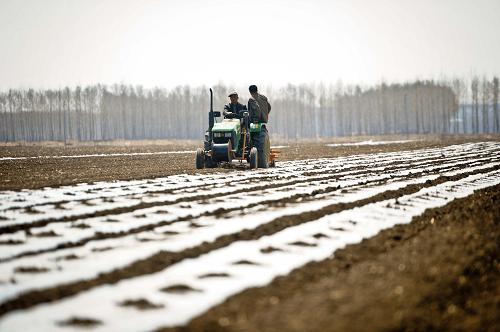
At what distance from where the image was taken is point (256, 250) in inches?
202

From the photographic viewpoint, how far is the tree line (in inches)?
3802

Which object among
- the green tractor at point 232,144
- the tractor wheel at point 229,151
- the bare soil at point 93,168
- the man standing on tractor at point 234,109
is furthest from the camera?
the man standing on tractor at point 234,109

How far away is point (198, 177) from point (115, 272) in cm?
838

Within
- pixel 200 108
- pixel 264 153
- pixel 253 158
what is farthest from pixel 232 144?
pixel 200 108

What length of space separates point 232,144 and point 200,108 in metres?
97.3

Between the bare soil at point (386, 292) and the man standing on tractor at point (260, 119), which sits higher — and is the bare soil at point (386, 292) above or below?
below

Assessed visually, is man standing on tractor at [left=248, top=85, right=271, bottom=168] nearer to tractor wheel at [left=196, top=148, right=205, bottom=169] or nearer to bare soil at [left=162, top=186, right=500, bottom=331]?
tractor wheel at [left=196, top=148, right=205, bottom=169]

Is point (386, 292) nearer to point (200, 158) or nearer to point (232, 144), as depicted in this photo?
point (232, 144)

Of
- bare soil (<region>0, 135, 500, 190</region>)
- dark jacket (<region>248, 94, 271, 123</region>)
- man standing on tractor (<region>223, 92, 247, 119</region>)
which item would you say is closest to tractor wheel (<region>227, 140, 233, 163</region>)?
bare soil (<region>0, 135, 500, 190</region>)

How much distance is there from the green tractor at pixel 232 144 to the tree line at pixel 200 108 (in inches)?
3228

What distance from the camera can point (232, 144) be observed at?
14758 mm

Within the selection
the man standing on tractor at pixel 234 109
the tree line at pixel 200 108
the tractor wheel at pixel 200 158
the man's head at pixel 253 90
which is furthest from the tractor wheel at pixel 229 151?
the tree line at pixel 200 108

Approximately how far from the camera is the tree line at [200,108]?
96562mm

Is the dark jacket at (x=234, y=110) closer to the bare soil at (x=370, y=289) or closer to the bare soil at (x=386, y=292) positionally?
the bare soil at (x=370, y=289)
